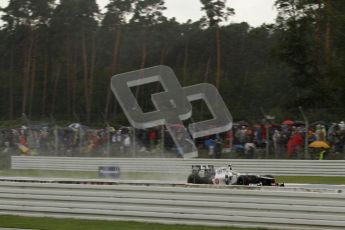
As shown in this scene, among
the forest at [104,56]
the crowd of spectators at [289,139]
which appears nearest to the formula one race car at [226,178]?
the crowd of spectators at [289,139]

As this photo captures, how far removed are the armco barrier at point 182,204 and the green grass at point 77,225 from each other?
132mm

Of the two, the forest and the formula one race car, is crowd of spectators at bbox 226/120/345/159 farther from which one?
the forest

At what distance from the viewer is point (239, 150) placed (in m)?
21.2

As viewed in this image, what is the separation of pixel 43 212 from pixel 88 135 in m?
13.5

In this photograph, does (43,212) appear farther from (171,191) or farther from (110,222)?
(171,191)

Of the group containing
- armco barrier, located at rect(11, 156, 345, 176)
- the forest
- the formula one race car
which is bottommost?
armco barrier, located at rect(11, 156, 345, 176)

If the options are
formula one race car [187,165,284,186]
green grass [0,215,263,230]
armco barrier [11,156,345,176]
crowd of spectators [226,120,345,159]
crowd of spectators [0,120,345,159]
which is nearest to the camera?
green grass [0,215,263,230]

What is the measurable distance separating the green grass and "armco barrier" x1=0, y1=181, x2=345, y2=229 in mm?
132

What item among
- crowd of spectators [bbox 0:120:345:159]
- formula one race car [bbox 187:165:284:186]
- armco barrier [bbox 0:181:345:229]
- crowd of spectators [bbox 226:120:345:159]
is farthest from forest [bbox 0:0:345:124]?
armco barrier [bbox 0:181:345:229]

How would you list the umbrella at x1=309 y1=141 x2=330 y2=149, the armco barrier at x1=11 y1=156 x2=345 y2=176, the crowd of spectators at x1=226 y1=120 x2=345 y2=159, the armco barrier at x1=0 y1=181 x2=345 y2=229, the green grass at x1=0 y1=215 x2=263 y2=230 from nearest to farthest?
the armco barrier at x1=0 y1=181 x2=345 y2=229
the green grass at x1=0 y1=215 x2=263 y2=230
the armco barrier at x1=11 y1=156 x2=345 y2=176
the umbrella at x1=309 y1=141 x2=330 y2=149
the crowd of spectators at x1=226 y1=120 x2=345 y2=159

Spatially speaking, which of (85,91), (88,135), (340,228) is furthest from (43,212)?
(85,91)

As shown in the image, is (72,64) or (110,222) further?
(72,64)

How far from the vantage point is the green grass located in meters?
8.97

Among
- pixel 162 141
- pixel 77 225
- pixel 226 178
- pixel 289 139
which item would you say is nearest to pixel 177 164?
pixel 162 141
